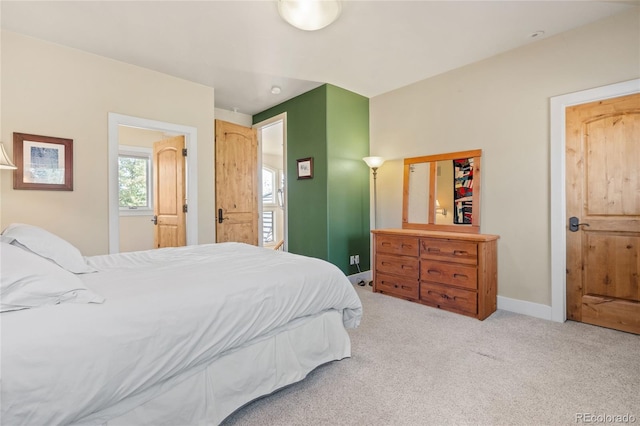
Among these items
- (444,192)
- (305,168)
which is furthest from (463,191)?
(305,168)

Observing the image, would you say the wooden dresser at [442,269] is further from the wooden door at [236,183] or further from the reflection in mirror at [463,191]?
the wooden door at [236,183]

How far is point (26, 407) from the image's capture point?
907 millimetres

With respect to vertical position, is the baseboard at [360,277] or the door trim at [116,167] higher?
the door trim at [116,167]

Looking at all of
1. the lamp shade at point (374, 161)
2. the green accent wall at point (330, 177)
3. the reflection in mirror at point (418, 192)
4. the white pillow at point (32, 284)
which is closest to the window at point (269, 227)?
the green accent wall at point (330, 177)

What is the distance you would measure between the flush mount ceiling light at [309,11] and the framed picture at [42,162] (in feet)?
8.02

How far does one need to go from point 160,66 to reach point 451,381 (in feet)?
13.2

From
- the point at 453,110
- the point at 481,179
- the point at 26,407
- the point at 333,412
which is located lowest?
the point at 333,412

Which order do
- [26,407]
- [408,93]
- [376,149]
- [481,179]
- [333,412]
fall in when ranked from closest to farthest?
1. [26,407]
2. [333,412]
3. [481,179]
4. [408,93]
5. [376,149]

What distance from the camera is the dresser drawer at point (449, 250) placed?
2852 mm

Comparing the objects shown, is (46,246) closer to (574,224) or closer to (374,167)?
(374,167)

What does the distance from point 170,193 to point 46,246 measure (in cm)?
247

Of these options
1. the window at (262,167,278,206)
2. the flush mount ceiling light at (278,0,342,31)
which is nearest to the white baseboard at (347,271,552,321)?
the flush mount ceiling light at (278,0,342,31)

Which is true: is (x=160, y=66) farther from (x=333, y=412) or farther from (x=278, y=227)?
(x=278, y=227)

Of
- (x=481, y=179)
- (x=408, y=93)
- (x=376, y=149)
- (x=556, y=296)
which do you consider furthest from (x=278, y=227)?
(x=556, y=296)
